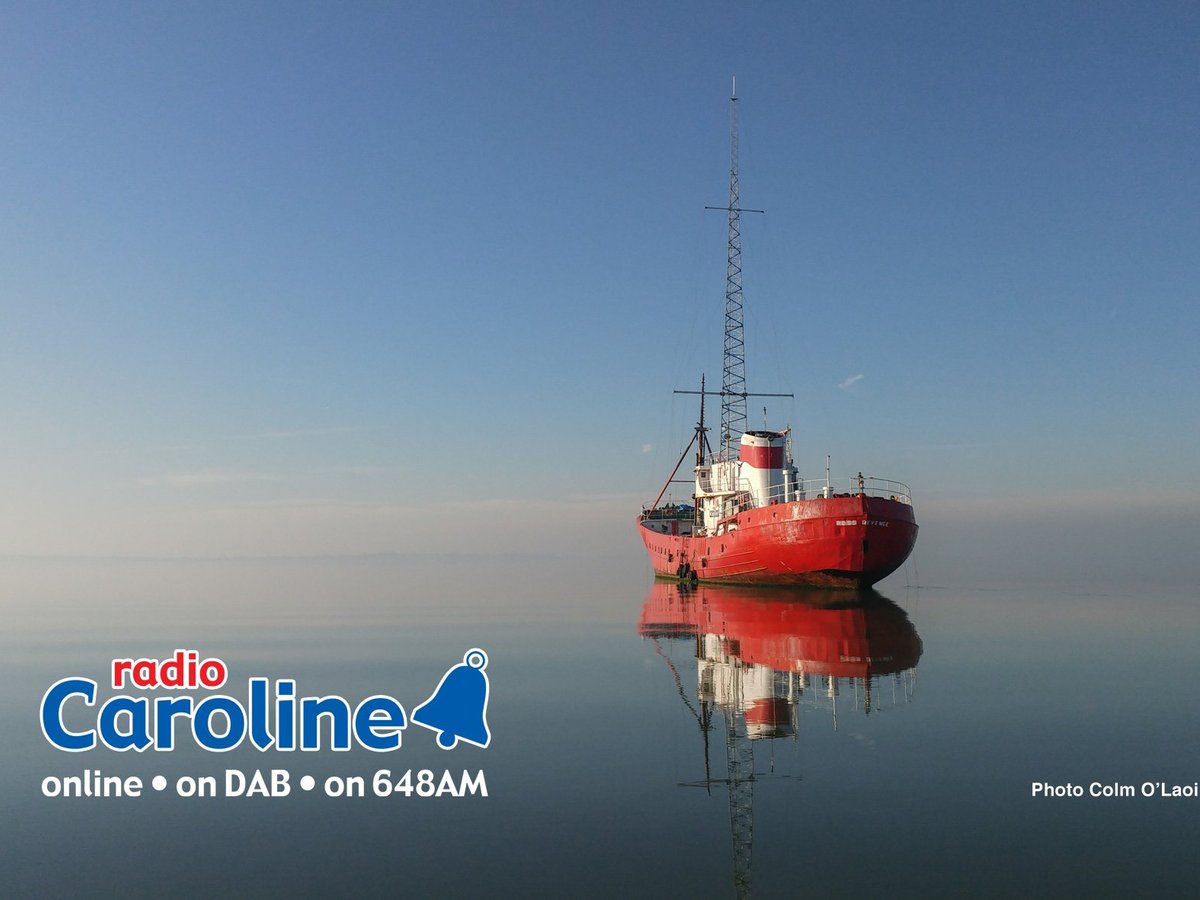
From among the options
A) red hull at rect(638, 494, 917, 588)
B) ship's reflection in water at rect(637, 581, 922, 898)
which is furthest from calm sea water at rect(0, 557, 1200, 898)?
red hull at rect(638, 494, 917, 588)

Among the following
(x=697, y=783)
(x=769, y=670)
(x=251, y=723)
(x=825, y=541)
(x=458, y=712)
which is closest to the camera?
(x=697, y=783)

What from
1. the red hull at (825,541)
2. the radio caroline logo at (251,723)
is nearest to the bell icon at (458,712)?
the radio caroline logo at (251,723)

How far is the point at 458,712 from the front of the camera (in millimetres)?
18406

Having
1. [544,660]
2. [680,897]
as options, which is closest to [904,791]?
[680,897]

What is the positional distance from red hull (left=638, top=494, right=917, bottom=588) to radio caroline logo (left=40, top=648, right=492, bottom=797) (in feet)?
96.5

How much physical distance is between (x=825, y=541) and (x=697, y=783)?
35.5 meters

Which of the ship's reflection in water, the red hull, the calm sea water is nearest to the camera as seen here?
the calm sea water

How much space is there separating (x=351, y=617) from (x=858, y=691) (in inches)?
1257

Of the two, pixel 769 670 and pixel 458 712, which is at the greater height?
pixel 769 670

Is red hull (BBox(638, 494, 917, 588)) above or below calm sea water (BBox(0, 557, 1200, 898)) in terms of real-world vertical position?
above

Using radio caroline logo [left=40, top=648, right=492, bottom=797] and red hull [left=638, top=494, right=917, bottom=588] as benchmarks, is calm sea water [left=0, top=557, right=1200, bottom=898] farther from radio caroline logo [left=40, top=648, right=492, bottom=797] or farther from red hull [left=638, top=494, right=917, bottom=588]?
red hull [left=638, top=494, right=917, bottom=588]

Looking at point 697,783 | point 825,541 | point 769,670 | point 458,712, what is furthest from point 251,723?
point 825,541

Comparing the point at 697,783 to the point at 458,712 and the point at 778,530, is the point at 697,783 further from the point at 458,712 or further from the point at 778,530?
the point at 778,530

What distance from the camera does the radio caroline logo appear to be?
13.4 meters
